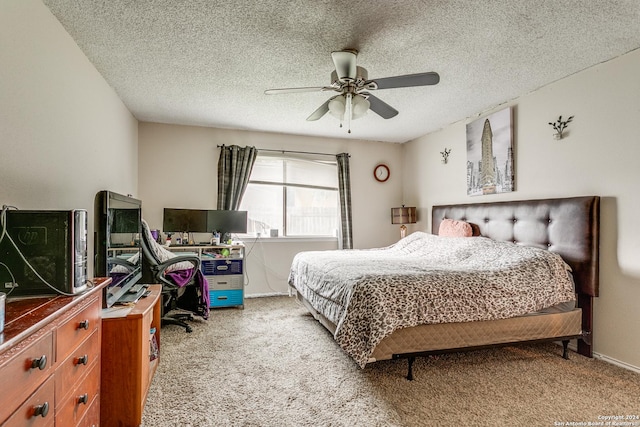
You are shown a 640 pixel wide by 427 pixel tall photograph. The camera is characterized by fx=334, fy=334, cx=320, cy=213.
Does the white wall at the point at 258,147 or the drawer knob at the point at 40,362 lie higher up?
the white wall at the point at 258,147

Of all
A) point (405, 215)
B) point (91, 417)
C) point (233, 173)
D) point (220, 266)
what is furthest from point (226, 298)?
point (405, 215)

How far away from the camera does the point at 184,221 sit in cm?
428

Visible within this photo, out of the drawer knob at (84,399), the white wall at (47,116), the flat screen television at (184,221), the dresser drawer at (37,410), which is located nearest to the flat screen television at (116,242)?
the white wall at (47,116)

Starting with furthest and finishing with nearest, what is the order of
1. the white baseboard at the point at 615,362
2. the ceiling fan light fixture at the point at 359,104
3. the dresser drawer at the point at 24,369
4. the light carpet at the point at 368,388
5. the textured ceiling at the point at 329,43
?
the ceiling fan light fixture at the point at 359,104, the white baseboard at the point at 615,362, the textured ceiling at the point at 329,43, the light carpet at the point at 368,388, the dresser drawer at the point at 24,369

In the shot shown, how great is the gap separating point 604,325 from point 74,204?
4121mm

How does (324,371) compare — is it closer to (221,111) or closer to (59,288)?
(59,288)

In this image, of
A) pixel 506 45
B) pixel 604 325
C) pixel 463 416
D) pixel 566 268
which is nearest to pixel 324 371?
pixel 463 416

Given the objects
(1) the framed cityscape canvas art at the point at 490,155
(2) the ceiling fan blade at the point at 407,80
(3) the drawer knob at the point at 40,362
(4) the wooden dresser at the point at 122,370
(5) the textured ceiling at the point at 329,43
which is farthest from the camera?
(1) the framed cityscape canvas art at the point at 490,155

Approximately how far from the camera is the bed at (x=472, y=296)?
2.22 metres

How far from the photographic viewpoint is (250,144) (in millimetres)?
4785

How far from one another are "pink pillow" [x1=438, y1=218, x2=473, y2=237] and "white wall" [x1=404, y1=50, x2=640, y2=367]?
0.66 meters

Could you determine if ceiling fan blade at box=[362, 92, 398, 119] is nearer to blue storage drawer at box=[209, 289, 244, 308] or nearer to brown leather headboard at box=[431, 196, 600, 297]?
brown leather headboard at box=[431, 196, 600, 297]

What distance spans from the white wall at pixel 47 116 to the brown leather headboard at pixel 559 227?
3.74m

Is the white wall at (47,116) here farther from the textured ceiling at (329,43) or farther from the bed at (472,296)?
the bed at (472,296)
